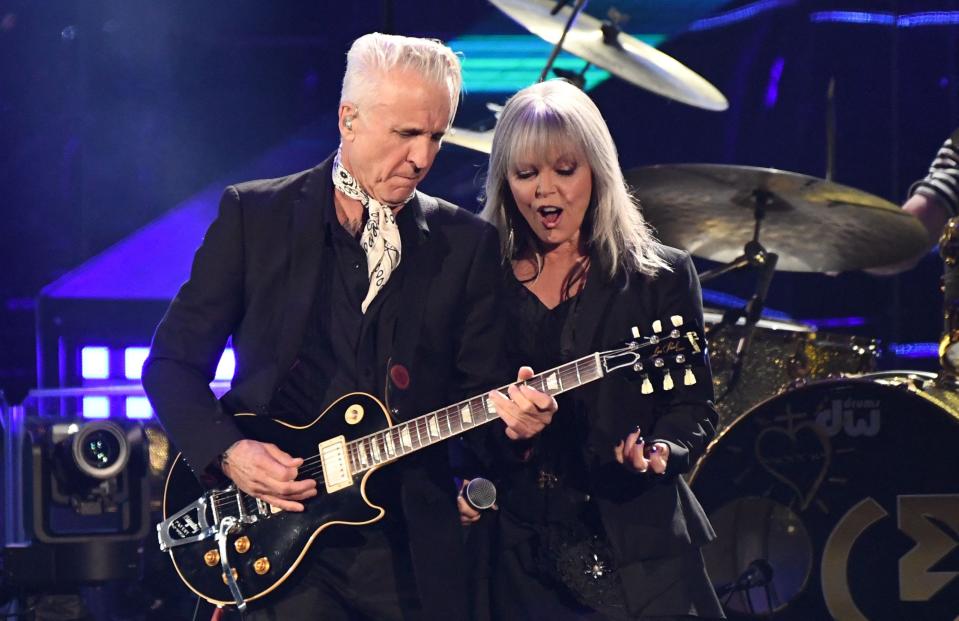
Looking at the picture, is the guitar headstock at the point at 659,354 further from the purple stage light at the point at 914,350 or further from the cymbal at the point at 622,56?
the purple stage light at the point at 914,350

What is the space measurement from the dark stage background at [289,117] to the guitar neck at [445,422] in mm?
3674

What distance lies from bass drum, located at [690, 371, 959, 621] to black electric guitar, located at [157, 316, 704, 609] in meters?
1.57

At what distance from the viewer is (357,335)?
288 centimetres

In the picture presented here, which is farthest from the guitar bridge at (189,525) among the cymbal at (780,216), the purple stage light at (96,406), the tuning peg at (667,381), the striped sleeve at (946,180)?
the striped sleeve at (946,180)

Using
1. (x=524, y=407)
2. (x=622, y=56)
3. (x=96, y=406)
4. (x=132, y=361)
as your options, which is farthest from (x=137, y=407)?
(x=524, y=407)

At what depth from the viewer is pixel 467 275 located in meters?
3.03

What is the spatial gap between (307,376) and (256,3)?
4.50 metres

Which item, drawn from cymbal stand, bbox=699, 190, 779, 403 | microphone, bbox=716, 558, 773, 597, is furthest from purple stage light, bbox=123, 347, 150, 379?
microphone, bbox=716, 558, 773, 597

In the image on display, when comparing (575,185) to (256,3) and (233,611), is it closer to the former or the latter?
(233,611)

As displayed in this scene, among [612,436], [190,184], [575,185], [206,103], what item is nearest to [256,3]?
[206,103]

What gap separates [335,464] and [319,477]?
0.15 ft

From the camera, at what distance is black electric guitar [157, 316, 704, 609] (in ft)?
9.08

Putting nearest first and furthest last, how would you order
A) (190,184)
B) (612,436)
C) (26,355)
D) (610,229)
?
1. (612,436)
2. (610,229)
3. (26,355)
4. (190,184)

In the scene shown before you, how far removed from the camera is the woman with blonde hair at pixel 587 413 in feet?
9.91
